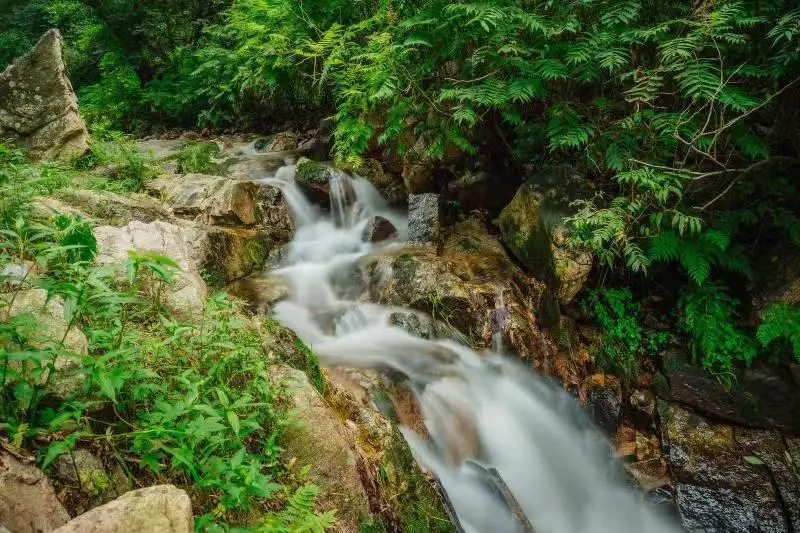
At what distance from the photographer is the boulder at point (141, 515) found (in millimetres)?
1355

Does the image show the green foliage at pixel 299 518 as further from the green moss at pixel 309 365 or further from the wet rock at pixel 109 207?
the wet rock at pixel 109 207

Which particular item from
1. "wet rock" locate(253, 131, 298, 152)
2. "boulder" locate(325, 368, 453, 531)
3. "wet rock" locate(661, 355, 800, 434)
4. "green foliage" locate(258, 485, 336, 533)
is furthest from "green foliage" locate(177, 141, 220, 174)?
"wet rock" locate(661, 355, 800, 434)

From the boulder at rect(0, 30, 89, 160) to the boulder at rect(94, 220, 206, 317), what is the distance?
375cm

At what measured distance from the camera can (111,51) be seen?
12.2m

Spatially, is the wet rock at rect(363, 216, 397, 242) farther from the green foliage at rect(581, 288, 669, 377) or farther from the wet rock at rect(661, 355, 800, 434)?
the wet rock at rect(661, 355, 800, 434)

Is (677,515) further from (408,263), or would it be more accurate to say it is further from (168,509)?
(168,509)

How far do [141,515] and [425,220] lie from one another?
17.4ft

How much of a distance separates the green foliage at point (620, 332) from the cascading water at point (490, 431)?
2.67 feet

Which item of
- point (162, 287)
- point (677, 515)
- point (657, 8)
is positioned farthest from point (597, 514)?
point (657, 8)

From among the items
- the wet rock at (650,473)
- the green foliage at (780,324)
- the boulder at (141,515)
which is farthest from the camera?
the wet rock at (650,473)

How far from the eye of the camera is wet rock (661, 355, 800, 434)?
447cm

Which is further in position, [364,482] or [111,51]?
[111,51]

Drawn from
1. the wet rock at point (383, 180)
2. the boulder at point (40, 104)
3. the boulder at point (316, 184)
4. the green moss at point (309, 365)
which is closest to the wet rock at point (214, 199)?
the boulder at point (316, 184)

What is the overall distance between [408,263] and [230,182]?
10.4ft
